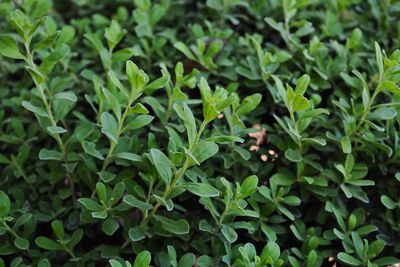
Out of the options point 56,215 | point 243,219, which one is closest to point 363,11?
point 243,219

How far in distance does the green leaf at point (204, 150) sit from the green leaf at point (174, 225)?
132 mm

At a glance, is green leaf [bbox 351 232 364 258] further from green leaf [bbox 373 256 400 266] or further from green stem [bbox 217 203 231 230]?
green stem [bbox 217 203 231 230]

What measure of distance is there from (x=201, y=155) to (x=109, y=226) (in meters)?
0.22

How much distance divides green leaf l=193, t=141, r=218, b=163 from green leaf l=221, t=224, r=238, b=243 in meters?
0.16

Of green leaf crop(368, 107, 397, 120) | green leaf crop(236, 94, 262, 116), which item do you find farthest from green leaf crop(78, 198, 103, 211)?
green leaf crop(368, 107, 397, 120)

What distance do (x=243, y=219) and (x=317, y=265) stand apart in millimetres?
173

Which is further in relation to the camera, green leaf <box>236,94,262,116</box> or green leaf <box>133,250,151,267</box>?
green leaf <box>236,94,262,116</box>

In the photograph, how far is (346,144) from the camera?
1.15 metres

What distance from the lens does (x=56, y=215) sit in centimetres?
118

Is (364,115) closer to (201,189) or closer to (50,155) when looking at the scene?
(201,189)

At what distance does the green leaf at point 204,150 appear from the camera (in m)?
1.00

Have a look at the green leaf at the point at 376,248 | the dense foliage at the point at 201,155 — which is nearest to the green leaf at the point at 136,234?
the dense foliage at the point at 201,155

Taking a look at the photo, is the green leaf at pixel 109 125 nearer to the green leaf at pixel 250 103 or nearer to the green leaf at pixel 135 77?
the green leaf at pixel 135 77

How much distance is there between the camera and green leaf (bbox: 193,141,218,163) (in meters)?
1.00
